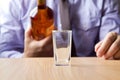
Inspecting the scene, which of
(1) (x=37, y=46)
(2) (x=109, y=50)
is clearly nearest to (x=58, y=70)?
(2) (x=109, y=50)

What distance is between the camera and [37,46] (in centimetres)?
115

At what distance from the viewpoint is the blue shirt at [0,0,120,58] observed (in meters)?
1.47

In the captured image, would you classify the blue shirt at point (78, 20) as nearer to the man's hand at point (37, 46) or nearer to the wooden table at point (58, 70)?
the man's hand at point (37, 46)

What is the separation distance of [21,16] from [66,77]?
0.86 meters

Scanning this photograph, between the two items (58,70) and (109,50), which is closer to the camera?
(58,70)

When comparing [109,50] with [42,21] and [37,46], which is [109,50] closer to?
[42,21]

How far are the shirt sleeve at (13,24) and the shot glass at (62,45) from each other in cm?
58

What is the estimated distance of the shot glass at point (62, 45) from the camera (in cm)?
81

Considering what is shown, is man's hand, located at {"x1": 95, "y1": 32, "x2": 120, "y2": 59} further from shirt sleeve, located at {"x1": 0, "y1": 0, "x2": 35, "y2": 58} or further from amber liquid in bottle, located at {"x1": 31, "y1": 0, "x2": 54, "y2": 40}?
shirt sleeve, located at {"x1": 0, "y1": 0, "x2": 35, "y2": 58}

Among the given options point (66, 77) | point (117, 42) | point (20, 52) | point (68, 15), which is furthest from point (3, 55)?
point (66, 77)

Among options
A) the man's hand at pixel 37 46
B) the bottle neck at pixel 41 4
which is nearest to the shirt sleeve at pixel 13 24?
the man's hand at pixel 37 46

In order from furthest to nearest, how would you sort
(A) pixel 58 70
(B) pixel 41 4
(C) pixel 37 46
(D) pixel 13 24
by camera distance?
(D) pixel 13 24 → (C) pixel 37 46 → (B) pixel 41 4 → (A) pixel 58 70

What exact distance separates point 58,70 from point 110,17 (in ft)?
2.70

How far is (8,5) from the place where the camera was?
5.04ft
